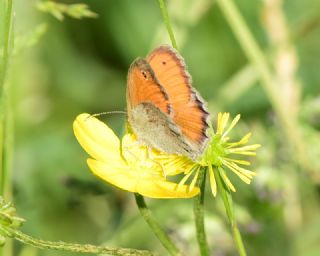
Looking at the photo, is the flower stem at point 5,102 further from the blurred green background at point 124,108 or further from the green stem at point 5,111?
the blurred green background at point 124,108

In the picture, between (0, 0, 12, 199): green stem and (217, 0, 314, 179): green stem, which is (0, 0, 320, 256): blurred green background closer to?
(217, 0, 314, 179): green stem

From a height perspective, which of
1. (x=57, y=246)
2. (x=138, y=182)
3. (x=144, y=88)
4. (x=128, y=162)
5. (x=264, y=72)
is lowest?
(x=57, y=246)

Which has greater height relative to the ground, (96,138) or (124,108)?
(124,108)

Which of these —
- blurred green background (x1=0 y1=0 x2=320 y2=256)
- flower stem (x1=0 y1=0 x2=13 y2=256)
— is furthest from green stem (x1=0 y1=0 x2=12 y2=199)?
blurred green background (x1=0 y1=0 x2=320 y2=256)

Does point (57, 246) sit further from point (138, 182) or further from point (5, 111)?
point (5, 111)

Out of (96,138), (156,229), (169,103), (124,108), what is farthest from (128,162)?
(124,108)

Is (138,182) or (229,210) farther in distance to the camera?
(138,182)

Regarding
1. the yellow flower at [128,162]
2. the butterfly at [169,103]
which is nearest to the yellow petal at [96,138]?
the yellow flower at [128,162]
